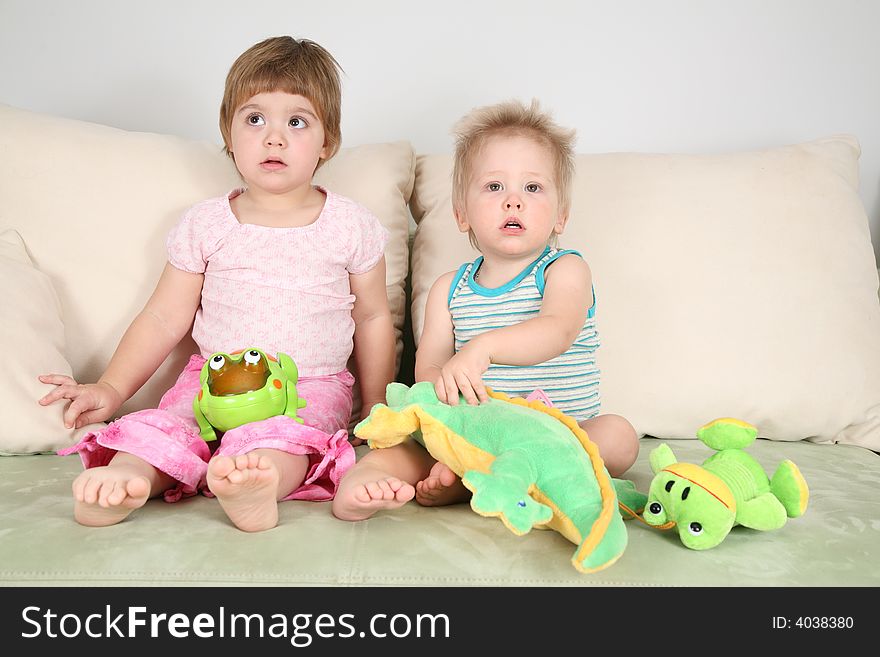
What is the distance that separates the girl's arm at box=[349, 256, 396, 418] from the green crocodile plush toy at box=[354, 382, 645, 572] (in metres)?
0.41

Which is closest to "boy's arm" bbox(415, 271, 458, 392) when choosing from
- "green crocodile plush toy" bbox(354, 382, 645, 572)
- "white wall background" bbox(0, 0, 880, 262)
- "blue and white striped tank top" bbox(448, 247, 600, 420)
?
"blue and white striped tank top" bbox(448, 247, 600, 420)

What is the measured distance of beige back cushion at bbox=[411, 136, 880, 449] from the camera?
149cm

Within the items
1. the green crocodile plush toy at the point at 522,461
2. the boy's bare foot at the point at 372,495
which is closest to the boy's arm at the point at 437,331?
the green crocodile plush toy at the point at 522,461

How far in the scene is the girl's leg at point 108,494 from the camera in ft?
3.11

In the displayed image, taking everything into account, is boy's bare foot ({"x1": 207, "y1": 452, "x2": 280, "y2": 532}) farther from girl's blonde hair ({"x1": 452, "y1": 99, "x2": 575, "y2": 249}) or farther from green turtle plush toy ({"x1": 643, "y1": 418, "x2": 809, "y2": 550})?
girl's blonde hair ({"x1": 452, "y1": 99, "x2": 575, "y2": 249})

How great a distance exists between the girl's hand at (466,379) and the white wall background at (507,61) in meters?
1.07

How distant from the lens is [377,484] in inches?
38.4

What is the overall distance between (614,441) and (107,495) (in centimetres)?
66

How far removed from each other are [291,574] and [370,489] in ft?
0.48

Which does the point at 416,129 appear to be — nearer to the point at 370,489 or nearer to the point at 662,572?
the point at 370,489

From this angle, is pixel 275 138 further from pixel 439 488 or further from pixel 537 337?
pixel 439 488

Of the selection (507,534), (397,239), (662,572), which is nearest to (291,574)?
(507,534)
